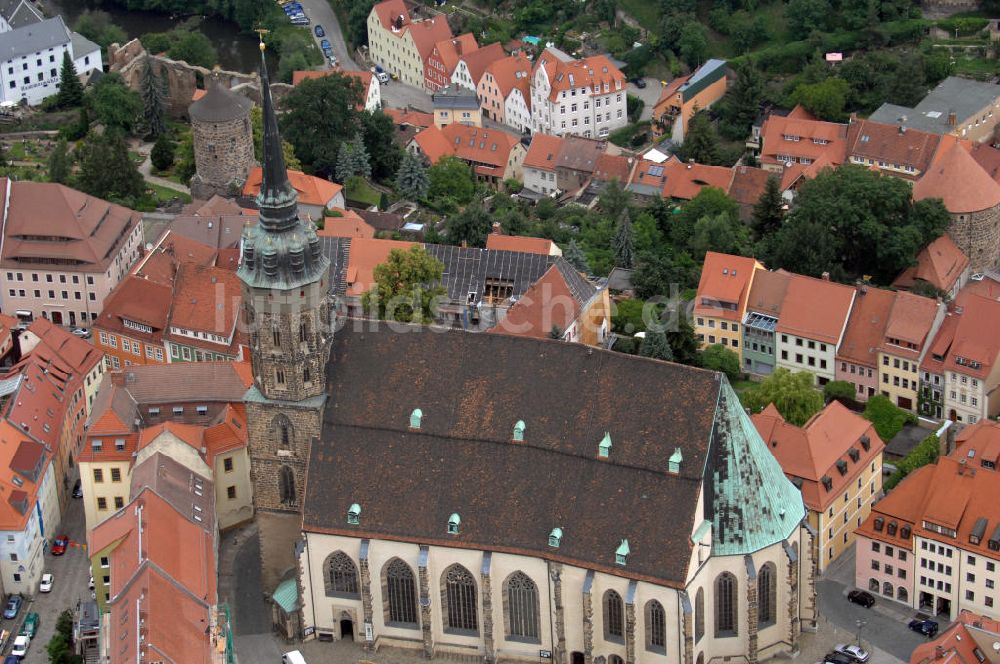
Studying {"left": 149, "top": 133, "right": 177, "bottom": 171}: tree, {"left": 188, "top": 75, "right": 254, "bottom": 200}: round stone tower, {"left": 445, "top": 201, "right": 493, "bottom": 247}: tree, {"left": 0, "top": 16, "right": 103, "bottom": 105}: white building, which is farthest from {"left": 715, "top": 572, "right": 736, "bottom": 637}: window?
{"left": 0, "top": 16, "right": 103, "bottom": 105}: white building

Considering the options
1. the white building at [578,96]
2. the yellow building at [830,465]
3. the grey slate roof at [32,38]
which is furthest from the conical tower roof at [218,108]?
the yellow building at [830,465]

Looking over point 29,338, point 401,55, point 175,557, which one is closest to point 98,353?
point 29,338

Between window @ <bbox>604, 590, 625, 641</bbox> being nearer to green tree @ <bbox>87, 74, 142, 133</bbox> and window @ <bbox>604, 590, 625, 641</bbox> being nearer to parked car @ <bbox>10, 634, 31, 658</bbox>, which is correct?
parked car @ <bbox>10, 634, 31, 658</bbox>

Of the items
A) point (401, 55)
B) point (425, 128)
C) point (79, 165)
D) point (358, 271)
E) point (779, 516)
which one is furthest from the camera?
point (401, 55)

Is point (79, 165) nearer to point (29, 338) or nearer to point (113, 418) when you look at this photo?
point (29, 338)

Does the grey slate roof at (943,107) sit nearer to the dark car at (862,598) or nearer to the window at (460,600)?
the dark car at (862,598)
